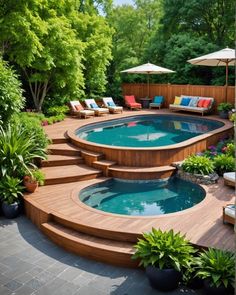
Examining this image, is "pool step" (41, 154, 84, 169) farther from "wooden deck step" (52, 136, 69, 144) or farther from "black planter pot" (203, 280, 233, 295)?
"black planter pot" (203, 280, 233, 295)

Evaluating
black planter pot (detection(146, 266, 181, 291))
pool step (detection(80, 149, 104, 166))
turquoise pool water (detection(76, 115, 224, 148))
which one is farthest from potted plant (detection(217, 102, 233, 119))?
black planter pot (detection(146, 266, 181, 291))

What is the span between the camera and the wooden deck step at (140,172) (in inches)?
352

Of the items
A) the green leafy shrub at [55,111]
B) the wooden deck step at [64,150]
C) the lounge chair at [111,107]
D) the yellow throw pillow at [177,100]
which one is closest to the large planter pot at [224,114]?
the yellow throw pillow at [177,100]

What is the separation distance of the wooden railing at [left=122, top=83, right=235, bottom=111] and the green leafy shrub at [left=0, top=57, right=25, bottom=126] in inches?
449

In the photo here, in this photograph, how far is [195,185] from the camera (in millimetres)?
8391

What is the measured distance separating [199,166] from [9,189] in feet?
15.9

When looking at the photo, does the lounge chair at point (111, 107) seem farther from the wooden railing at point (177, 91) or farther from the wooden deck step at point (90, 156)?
the wooden deck step at point (90, 156)

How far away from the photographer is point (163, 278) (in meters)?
4.46

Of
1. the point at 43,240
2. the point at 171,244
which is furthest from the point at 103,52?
the point at 171,244

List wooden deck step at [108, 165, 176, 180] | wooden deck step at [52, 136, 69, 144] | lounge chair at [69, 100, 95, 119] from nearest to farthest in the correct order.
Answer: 1. wooden deck step at [108, 165, 176, 180]
2. wooden deck step at [52, 136, 69, 144]
3. lounge chair at [69, 100, 95, 119]

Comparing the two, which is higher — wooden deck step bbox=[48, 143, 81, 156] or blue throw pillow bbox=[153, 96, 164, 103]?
blue throw pillow bbox=[153, 96, 164, 103]


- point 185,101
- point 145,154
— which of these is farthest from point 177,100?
point 145,154

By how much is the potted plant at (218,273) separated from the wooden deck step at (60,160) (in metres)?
5.90

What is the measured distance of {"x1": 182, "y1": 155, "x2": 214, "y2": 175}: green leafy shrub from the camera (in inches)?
333
